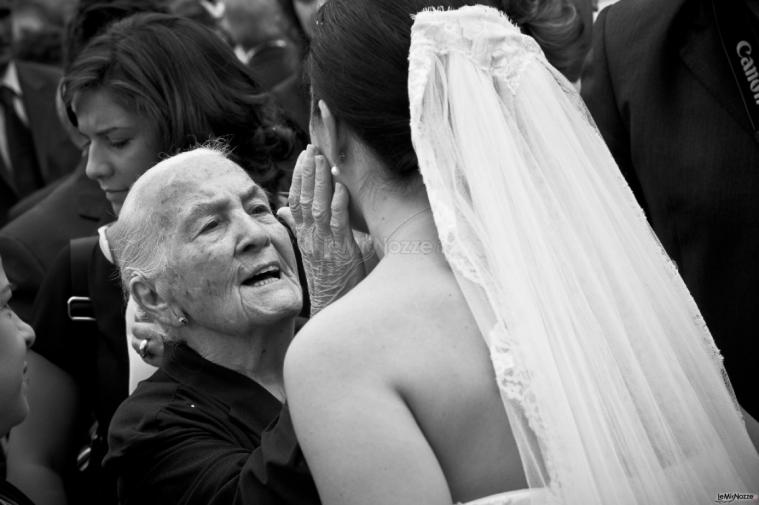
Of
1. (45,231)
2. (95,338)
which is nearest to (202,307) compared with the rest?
(95,338)

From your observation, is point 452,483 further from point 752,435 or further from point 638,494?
point 752,435

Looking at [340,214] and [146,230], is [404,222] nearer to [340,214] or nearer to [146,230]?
[340,214]

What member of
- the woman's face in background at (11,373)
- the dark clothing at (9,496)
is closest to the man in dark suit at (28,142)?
the woman's face in background at (11,373)

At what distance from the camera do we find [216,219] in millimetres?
3293

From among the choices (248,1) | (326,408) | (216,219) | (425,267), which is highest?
(425,267)

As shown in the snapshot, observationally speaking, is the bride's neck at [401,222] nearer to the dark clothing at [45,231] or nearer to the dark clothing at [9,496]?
the dark clothing at [9,496]

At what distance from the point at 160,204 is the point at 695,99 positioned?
5.53 feet

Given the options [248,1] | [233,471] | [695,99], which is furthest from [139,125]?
[248,1]

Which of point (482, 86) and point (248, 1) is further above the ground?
point (482, 86)

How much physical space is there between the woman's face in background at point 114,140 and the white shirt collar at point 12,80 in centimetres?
286

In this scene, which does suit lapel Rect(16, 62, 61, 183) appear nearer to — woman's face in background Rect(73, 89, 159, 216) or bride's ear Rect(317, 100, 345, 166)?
woman's face in background Rect(73, 89, 159, 216)

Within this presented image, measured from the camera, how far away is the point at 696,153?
320 cm

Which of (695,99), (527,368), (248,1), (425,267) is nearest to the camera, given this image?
(527,368)

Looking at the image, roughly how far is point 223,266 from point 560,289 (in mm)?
1291
